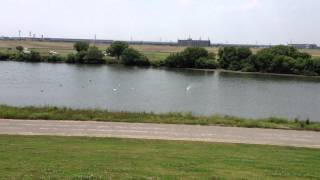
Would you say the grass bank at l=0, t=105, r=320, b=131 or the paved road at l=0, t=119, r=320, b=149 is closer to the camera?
the paved road at l=0, t=119, r=320, b=149

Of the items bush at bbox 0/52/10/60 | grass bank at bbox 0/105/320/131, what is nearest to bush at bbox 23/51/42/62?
bush at bbox 0/52/10/60

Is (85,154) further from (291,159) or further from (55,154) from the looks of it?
(291,159)

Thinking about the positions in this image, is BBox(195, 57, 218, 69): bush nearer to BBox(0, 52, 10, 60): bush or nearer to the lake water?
the lake water

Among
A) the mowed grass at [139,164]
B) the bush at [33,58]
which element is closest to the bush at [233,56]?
the bush at [33,58]

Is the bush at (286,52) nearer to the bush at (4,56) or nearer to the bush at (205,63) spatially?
the bush at (205,63)

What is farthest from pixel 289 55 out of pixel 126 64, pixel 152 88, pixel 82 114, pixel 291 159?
pixel 291 159

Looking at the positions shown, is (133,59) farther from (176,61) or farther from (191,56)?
(191,56)

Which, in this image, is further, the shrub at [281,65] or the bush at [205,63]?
the bush at [205,63]

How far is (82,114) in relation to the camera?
105ft

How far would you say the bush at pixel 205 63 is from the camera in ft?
447

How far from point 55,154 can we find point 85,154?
0.93 m

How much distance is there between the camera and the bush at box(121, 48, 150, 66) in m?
141

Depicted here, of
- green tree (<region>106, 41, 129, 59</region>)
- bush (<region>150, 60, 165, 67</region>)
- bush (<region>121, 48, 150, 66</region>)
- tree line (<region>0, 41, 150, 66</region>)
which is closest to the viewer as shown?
bush (<region>150, 60, 165, 67</region>)

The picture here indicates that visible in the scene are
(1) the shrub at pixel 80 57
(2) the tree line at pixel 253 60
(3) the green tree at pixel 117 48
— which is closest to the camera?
(2) the tree line at pixel 253 60
